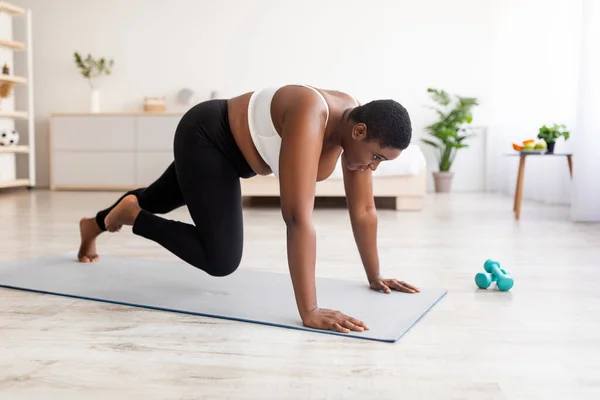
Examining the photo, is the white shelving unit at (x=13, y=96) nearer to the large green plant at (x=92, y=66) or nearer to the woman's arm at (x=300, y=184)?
the large green plant at (x=92, y=66)

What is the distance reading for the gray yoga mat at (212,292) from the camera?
77.9 inches

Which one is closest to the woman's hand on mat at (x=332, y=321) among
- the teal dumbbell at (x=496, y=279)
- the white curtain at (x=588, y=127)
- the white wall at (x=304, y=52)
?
the teal dumbbell at (x=496, y=279)

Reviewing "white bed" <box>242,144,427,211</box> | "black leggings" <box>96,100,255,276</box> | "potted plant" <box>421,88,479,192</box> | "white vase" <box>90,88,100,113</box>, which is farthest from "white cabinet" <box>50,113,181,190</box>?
"black leggings" <box>96,100,255,276</box>

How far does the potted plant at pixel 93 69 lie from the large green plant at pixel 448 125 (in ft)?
11.7

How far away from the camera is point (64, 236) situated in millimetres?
3666

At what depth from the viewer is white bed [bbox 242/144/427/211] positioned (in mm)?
5172

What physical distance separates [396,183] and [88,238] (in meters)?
2.97

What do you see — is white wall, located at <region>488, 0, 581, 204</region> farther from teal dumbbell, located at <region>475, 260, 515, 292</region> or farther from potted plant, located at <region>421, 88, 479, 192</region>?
teal dumbbell, located at <region>475, 260, 515, 292</region>

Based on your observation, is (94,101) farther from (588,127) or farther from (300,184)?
(300,184)

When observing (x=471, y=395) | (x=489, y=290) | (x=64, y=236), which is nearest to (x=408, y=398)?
(x=471, y=395)

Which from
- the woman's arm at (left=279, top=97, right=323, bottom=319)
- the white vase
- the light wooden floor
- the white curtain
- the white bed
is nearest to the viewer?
the light wooden floor

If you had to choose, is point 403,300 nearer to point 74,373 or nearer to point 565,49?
point 74,373

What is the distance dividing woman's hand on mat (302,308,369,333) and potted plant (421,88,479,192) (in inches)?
201

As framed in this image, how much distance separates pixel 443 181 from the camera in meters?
7.01
